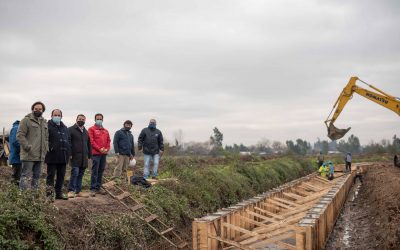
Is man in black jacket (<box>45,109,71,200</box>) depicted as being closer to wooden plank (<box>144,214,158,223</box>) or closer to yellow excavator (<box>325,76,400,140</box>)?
wooden plank (<box>144,214,158,223</box>)

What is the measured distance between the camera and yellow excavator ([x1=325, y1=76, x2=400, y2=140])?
18.4 metres

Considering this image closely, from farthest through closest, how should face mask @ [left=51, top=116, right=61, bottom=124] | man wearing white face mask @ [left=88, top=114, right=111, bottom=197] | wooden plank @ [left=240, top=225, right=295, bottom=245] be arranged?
man wearing white face mask @ [left=88, top=114, right=111, bottom=197]
face mask @ [left=51, top=116, right=61, bottom=124]
wooden plank @ [left=240, top=225, right=295, bottom=245]

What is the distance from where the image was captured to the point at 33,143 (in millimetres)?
7008

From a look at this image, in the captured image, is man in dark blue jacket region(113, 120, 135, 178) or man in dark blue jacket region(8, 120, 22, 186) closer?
man in dark blue jacket region(8, 120, 22, 186)

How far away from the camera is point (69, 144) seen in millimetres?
7992

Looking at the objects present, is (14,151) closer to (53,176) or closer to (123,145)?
(53,176)

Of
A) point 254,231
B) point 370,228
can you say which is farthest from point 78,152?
point 370,228

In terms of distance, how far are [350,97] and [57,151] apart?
15933 millimetres

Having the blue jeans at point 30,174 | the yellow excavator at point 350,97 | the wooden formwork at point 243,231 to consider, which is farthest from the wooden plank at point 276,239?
the yellow excavator at point 350,97

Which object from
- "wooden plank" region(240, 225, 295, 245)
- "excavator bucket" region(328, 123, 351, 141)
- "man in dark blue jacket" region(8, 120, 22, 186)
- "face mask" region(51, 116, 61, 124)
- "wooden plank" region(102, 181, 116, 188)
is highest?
"excavator bucket" region(328, 123, 351, 141)

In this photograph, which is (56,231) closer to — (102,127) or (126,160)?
(102,127)

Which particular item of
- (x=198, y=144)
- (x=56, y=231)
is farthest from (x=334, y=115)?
(x=198, y=144)

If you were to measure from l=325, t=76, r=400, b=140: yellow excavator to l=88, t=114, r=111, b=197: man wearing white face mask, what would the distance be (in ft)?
40.4

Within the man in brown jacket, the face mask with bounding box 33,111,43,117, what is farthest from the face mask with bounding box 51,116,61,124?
the face mask with bounding box 33,111,43,117
